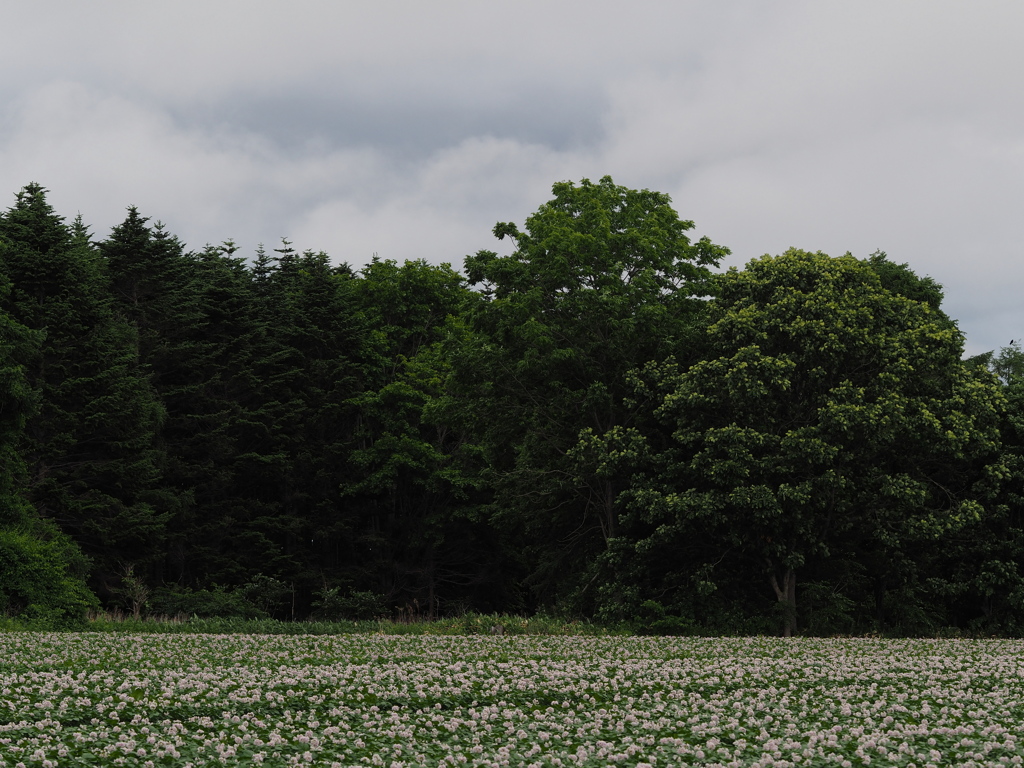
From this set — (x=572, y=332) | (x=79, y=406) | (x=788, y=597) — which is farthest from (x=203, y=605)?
(x=788, y=597)

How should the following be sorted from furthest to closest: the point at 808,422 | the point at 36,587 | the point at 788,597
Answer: the point at 788,597 → the point at 808,422 → the point at 36,587

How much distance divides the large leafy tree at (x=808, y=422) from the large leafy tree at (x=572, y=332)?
286cm

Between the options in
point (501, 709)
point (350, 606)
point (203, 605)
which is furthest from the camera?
point (350, 606)

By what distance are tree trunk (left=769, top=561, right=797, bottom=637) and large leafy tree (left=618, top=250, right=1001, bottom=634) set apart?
53mm

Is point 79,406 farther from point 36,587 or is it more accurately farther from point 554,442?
point 554,442

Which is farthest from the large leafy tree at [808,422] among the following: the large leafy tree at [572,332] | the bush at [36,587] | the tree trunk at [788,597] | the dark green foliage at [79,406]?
the dark green foliage at [79,406]

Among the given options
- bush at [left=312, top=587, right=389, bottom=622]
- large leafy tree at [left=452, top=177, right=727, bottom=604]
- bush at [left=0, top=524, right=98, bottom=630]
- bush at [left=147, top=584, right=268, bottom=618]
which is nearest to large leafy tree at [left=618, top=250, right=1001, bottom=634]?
large leafy tree at [left=452, top=177, right=727, bottom=604]

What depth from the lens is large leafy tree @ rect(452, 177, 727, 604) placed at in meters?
33.8

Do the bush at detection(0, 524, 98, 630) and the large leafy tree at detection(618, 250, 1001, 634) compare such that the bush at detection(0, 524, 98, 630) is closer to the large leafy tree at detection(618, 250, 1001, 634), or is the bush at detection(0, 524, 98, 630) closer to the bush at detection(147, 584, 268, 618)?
the bush at detection(147, 584, 268, 618)

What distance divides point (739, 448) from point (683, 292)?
349 inches

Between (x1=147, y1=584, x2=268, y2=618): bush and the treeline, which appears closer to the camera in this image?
the treeline

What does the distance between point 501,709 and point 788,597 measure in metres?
A: 21.6

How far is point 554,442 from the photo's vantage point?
34.8 meters

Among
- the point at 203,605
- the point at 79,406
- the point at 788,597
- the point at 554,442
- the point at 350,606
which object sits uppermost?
the point at 79,406
